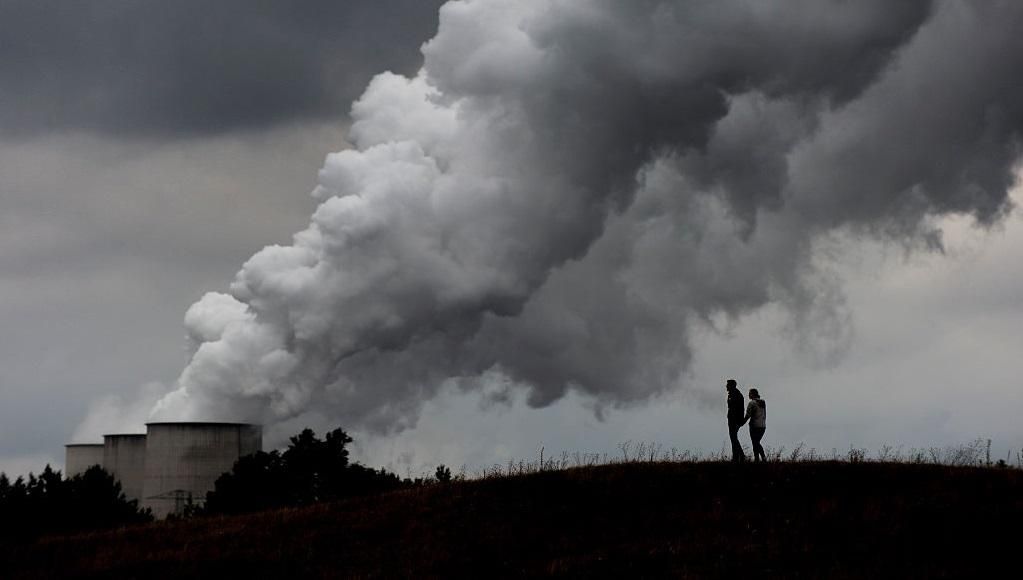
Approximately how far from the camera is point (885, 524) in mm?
24094

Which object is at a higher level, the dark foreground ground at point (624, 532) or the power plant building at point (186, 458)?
the power plant building at point (186, 458)

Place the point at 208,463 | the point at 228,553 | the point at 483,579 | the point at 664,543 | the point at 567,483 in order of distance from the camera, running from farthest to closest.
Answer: the point at 208,463 < the point at 567,483 < the point at 228,553 < the point at 664,543 < the point at 483,579

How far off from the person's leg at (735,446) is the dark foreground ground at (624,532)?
342 millimetres

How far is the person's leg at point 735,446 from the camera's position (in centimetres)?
2853

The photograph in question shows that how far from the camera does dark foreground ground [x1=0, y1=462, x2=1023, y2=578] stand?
2208cm

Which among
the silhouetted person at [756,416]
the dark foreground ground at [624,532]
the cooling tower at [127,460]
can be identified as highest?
the cooling tower at [127,460]

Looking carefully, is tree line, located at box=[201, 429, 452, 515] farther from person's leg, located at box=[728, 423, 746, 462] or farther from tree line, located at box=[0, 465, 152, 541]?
person's leg, located at box=[728, 423, 746, 462]

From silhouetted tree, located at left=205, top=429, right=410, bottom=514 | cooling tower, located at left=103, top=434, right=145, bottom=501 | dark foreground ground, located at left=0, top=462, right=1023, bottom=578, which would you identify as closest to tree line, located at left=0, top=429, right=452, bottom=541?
silhouetted tree, located at left=205, top=429, right=410, bottom=514

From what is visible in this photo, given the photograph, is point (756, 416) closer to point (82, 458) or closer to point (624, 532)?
point (624, 532)

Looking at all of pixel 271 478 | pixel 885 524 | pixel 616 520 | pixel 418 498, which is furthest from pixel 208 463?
pixel 885 524

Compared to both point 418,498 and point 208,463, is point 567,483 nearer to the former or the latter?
point 418,498

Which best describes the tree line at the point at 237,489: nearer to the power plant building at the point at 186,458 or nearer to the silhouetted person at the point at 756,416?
the power plant building at the point at 186,458

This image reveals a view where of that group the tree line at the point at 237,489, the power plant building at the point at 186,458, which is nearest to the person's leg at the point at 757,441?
the tree line at the point at 237,489

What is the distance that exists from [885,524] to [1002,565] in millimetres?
3634
